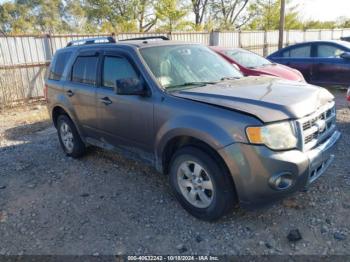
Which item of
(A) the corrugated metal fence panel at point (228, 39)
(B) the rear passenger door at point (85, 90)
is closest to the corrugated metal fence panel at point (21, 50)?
(B) the rear passenger door at point (85, 90)

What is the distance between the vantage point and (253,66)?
8.07 m

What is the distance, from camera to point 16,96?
930 centimetres

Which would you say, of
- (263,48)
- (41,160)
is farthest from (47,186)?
(263,48)

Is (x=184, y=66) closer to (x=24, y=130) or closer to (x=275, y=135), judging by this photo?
(x=275, y=135)

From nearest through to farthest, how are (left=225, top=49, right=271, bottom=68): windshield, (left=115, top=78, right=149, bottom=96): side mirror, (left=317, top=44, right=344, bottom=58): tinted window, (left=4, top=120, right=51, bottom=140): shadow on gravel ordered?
(left=115, top=78, right=149, bottom=96): side mirror
(left=4, top=120, right=51, bottom=140): shadow on gravel
(left=225, top=49, right=271, bottom=68): windshield
(left=317, top=44, right=344, bottom=58): tinted window

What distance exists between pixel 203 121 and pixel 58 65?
3.24 metres

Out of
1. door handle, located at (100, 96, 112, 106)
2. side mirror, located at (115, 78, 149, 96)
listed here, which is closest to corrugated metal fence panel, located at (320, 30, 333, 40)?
door handle, located at (100, 96, 112, 106)

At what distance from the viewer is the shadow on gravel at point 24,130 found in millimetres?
6750

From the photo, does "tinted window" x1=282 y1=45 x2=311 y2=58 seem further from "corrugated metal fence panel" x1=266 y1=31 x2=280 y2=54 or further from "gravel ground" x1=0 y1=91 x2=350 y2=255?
"corrugated metal fence panel" x1=266 y1=31 x2=280 y2=54

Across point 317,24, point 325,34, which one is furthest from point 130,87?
point 317,24

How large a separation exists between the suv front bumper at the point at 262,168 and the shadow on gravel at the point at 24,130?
5305 millimetres

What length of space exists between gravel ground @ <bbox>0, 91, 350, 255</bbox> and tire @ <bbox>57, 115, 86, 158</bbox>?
31 centimetres

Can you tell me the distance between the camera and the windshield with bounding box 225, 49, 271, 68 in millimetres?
8119

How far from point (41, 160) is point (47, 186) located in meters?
1.06
